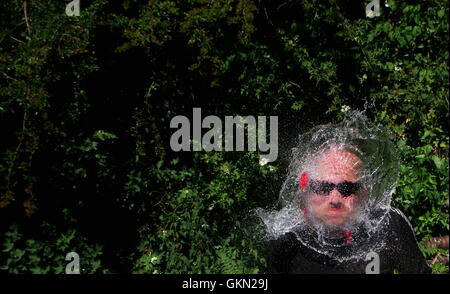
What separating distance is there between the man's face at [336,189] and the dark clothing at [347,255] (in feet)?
0.66

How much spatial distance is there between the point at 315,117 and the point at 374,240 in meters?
1.47

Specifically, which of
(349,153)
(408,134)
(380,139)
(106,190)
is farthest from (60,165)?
(408,134)

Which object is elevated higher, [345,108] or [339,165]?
[345,108]

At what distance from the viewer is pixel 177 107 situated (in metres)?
4.06

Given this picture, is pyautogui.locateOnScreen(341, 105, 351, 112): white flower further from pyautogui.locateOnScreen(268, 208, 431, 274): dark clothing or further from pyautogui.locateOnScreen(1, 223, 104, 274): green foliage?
pyautogui.locateOnScreen(1, 223, 104, 274): green foliage

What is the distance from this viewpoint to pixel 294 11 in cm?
425

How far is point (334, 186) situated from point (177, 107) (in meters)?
1.77

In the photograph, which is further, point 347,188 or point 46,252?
point 46,252

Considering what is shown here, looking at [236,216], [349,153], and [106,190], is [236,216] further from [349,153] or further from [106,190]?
[349,153]

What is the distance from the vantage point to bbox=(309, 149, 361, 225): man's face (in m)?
2.62

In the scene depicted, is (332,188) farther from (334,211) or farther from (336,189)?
(334,211)

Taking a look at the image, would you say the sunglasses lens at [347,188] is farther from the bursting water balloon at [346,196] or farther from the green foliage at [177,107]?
the green foliage at [177,107]

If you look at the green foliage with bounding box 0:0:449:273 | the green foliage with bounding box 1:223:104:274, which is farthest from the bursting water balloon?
the green foliage with bounding box 1:223:104:274

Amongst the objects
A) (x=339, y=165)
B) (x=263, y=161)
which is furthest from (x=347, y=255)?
(x=263, y=161)
